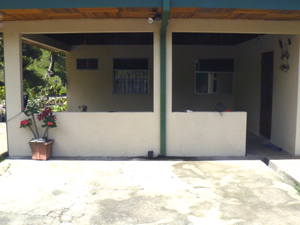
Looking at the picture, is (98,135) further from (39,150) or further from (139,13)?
(139,13)

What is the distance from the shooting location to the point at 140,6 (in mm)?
4891

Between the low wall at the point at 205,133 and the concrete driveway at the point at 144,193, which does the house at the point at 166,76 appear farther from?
the concrete driveway at the point at 144,193

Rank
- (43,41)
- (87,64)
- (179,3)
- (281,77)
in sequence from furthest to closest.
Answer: (87,64)
(43,41)
(281,77)
(179,3)

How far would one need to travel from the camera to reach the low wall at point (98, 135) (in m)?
6.01

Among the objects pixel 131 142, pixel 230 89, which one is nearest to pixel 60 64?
pixel 230 89

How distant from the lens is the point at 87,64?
31.4 feet

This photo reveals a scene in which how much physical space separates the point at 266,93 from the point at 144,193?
4.68 m

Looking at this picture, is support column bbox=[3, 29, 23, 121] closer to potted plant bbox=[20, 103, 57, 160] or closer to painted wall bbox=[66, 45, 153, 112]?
potted plant bbox=[20, 103, 57, 160]

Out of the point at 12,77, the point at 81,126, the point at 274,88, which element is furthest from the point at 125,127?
the point at 274,88

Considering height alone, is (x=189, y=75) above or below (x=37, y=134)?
above

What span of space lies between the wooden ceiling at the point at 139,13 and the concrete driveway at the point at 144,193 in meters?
2.75

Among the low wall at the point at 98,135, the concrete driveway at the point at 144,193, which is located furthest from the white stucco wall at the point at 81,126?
the concrete driveway at the point at 144,193

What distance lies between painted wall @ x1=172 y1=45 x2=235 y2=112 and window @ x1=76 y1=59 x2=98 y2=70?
2.52 meters

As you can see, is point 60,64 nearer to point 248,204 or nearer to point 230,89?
point 230,89
